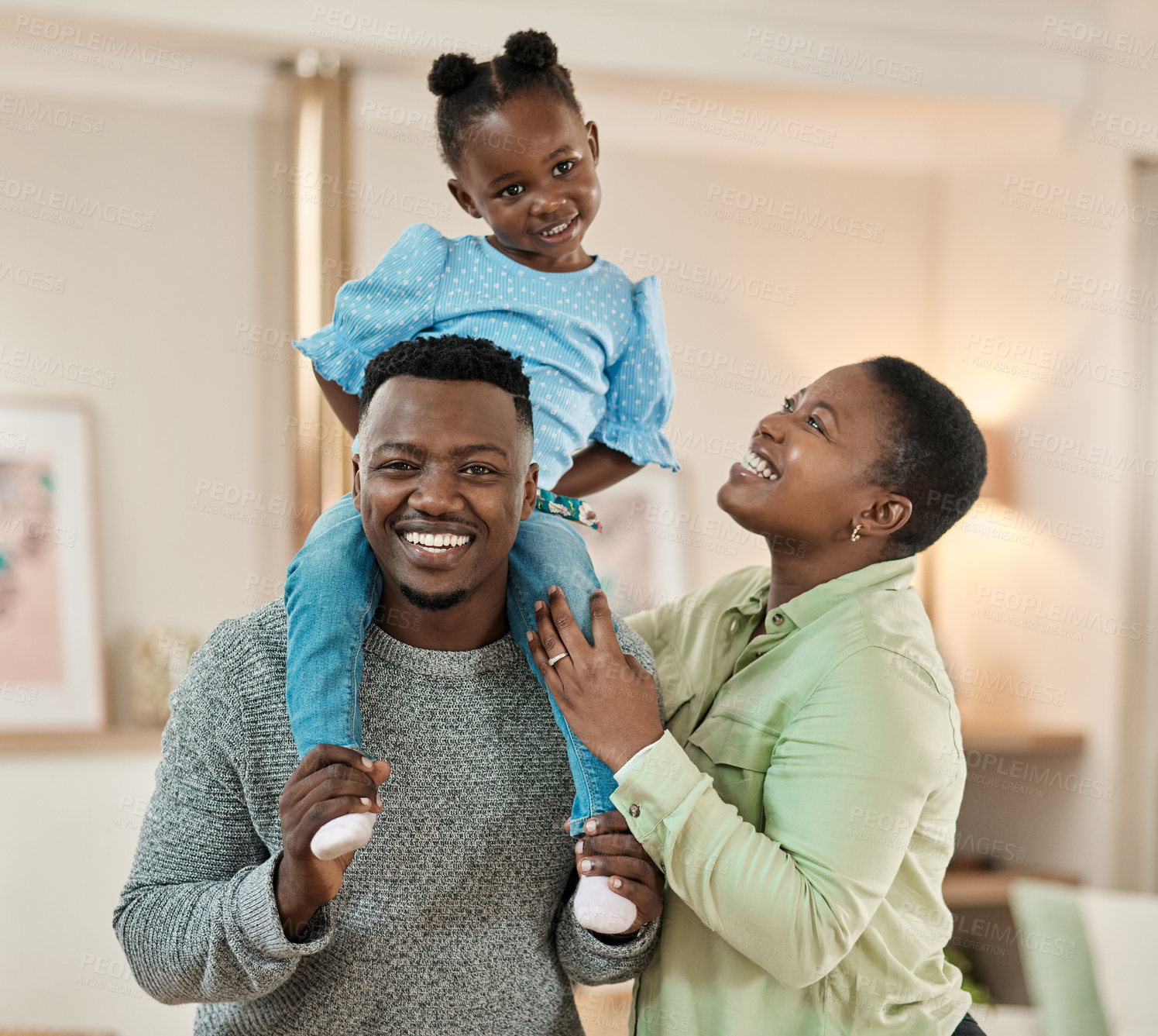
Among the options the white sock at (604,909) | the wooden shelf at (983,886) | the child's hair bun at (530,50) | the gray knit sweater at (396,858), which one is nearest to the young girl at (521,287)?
the child's hair bun at (530,50)

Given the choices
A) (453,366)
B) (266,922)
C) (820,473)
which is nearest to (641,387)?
(820,473)

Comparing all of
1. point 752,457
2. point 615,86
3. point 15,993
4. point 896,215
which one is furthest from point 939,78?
point 15,993

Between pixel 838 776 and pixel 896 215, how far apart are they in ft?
11.3

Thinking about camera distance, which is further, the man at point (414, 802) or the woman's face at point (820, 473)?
the woman's face at point (820, 473)

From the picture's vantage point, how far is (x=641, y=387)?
1.83 metres

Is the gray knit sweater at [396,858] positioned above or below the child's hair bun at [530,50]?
below

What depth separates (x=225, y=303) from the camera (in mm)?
3676

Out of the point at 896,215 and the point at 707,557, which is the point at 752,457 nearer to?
the point at 707,557

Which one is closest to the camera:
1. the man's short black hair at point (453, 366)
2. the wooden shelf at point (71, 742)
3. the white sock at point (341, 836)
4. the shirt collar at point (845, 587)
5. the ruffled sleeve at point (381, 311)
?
the white sock at point (341, 836)

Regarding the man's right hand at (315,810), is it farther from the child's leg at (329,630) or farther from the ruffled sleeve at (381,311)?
the ruffled sleeve at (381,311)

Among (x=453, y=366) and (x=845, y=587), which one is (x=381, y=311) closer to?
(x=453, y=366)

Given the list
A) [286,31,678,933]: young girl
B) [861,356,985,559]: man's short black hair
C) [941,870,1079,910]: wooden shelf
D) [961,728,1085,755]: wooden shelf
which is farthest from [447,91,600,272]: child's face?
[941,870,1079,910]: wooden shelf

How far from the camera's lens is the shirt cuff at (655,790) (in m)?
1.32

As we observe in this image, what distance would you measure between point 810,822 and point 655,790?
18 centimetres
